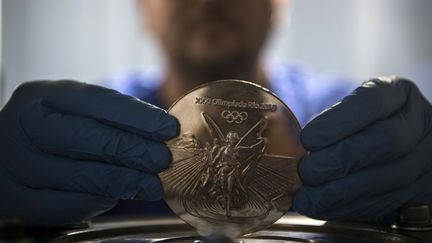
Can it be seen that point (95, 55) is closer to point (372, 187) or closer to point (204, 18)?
point (204, 18)

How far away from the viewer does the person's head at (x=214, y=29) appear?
6.11 feet

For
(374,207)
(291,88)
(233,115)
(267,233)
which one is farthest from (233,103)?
(291,88)

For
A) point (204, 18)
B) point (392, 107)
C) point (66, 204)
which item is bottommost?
point (66, 204)

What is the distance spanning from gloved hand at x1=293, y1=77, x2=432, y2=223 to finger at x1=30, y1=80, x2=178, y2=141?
0.18 m

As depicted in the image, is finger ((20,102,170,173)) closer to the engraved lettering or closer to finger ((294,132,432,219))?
the engraved lettering

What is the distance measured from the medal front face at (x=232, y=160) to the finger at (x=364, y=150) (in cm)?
6

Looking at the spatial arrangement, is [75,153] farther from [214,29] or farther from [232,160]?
[214,29]

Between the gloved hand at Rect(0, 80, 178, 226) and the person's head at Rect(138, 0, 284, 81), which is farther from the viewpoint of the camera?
the person's head at Rect(138, 0, 284, 81)

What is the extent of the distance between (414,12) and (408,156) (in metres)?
2.03

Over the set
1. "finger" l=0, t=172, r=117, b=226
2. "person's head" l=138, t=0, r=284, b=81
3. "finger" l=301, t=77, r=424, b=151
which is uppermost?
"person's head" l=138, t=0, r=284, b=81

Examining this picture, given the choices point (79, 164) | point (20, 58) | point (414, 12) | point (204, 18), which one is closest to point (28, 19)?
point (20, 58)

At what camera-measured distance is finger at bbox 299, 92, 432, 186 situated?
94 cm

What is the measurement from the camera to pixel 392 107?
1059 millimetres

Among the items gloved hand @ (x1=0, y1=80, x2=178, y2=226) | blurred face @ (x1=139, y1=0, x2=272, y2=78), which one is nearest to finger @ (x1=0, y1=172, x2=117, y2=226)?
gloved hand @ (x1=0, y1=80, x2=178, y2=226)
